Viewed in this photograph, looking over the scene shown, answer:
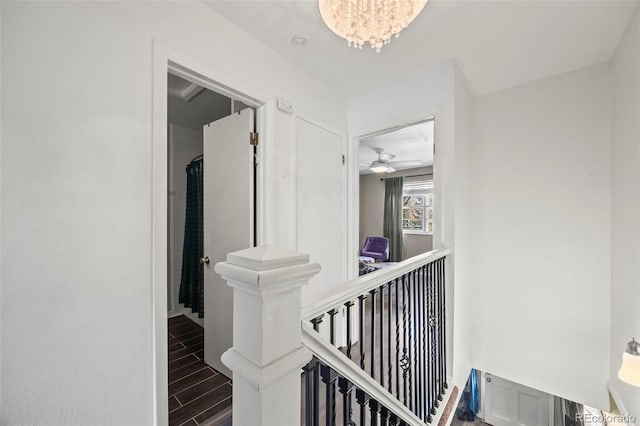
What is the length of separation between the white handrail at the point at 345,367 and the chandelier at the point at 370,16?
1269 millimetres

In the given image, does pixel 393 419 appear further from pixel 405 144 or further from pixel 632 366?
pixel 405 144

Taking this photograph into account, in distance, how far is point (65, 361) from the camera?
1.01 meters

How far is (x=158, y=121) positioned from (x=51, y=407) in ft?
4.09

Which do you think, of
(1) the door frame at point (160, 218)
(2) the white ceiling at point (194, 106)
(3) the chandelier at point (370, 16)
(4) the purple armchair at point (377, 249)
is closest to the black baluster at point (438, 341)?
(3) the chandelier at point (370, 16)

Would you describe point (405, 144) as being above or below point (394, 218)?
above

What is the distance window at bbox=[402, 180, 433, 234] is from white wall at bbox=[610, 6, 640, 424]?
4.61m

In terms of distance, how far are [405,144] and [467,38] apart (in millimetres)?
2749

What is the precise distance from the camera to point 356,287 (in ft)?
3.14

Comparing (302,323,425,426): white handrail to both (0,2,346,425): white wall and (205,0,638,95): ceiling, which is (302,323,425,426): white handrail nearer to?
(0,2,346,425): white wall

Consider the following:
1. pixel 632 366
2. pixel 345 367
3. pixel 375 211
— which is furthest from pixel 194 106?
pixel 375 211

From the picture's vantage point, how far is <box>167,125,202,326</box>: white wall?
3289 mm

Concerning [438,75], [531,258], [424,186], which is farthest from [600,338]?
[424,186]

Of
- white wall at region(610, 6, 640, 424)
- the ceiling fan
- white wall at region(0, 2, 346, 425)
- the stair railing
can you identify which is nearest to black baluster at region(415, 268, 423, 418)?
the stair railing

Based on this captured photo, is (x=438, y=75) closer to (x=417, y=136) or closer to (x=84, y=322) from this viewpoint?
(x=417, y=136)
